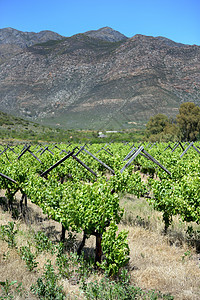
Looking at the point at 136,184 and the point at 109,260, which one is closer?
the point at 109,260

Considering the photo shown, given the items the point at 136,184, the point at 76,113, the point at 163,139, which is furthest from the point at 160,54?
the point at 136,184

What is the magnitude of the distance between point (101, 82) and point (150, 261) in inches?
5701

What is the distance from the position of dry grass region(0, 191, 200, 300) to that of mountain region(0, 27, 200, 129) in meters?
89.6

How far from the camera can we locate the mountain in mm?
111750

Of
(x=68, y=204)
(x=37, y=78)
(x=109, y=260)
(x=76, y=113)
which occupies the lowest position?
(x=109, y=260)

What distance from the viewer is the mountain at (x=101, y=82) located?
4400 inches

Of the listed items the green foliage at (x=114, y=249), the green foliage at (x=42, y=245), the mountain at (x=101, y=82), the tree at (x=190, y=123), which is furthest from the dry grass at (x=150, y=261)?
the mountain at (x=101, y=82)

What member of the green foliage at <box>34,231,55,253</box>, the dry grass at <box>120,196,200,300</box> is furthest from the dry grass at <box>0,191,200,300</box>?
the green foliage at <box>34,231,55,253</box>

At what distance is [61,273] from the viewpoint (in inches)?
193

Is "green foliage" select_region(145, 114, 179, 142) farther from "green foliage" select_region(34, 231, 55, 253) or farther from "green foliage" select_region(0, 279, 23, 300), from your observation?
"green foliage" select_region(0, 279, 23, 300)

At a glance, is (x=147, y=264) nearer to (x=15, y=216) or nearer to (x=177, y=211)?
(x=177, y=211)

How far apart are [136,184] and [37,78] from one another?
555ft

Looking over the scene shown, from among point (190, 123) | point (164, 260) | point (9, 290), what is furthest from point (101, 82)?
point (9, 290)

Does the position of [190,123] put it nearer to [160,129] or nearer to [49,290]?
[160,129]
